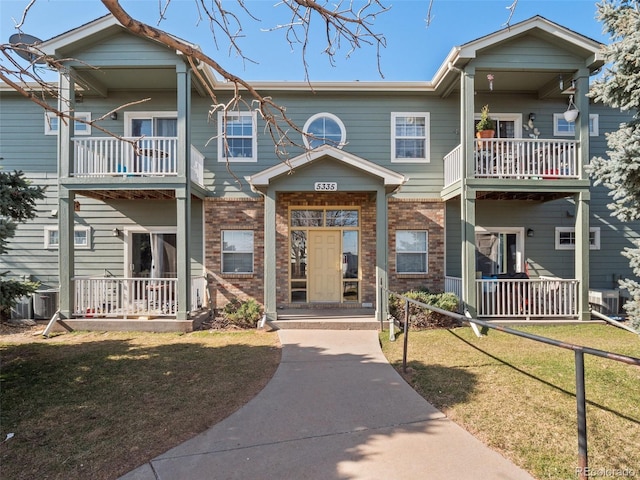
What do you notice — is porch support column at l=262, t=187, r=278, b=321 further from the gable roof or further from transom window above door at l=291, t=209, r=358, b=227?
transom window above door at l=291, t=209, r=358, b=227

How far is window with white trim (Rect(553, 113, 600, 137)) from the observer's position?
9898mm

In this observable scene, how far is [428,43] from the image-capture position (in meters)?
4.35

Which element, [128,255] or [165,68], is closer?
[165,68]

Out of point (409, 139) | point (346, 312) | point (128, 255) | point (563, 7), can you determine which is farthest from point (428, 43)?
point (128, 255)

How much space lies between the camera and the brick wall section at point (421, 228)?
962 centimetres

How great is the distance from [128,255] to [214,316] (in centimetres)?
309

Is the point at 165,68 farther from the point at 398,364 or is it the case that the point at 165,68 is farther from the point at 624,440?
the point at 624,440

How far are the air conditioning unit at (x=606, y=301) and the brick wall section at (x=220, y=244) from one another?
29.4 feet

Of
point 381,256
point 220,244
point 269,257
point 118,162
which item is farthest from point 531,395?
point 118,162

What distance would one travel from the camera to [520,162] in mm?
8727

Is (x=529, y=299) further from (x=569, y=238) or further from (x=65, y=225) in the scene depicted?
(x=65, y=225)

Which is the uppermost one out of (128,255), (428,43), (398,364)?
(428,43)

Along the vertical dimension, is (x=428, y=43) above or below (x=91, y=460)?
above

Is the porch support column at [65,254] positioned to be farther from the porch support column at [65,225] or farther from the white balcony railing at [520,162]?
the white balcony railing at [520,162]
